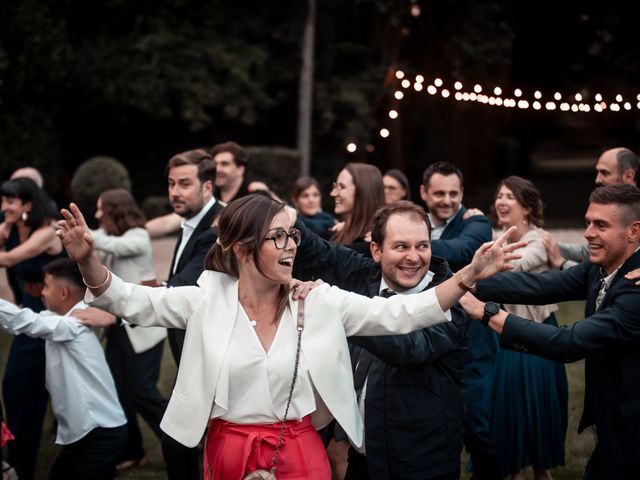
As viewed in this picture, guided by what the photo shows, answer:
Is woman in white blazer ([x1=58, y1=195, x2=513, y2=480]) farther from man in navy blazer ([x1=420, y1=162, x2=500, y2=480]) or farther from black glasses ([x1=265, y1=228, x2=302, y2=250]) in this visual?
man in navy blazer ([x1=420, y1=162, x2=500, y2=480])

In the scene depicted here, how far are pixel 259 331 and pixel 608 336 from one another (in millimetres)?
1487

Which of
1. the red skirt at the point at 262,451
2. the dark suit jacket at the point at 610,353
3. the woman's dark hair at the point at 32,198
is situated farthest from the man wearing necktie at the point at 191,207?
the dark suit jacket at the point at 610,353

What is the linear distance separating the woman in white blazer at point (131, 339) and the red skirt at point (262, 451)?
357cm

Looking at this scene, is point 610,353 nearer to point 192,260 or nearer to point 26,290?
point 192,260

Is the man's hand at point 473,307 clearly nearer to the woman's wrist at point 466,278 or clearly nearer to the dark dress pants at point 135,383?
the woman's wrist at point 466,278

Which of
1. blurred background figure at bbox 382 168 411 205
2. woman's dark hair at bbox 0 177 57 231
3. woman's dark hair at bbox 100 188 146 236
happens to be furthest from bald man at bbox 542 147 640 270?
woman's dark hair at bbox 0 177 57 231

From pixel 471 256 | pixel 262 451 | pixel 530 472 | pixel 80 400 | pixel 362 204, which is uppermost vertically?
pixel 362 204

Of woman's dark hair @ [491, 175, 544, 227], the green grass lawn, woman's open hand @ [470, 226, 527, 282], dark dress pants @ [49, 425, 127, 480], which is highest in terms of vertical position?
woman's dark hair @ [491, 175, 544, 227]

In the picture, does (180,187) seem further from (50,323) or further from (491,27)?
(491,27)

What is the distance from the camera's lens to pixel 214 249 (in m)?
4.12

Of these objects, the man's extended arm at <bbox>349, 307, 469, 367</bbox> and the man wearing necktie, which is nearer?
the man's extended arm at <bbox>349, 307, 469, 367</bbox>

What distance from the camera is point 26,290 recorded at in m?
7.61

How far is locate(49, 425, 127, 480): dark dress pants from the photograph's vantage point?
18.9 feet

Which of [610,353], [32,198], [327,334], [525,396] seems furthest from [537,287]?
[32,198]
